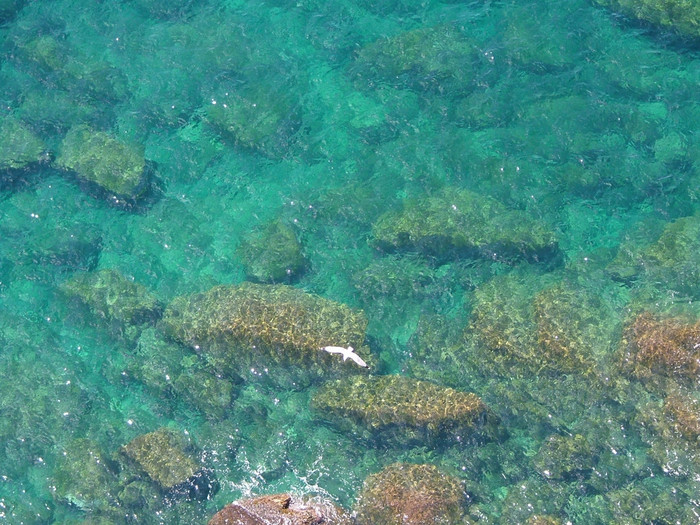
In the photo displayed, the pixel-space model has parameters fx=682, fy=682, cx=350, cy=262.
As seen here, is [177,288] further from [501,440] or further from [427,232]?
[501,440]

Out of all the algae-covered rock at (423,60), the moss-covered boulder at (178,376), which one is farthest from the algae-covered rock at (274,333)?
the algae-covered rock at (423,60)

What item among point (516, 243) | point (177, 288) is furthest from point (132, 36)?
point (516, 243)

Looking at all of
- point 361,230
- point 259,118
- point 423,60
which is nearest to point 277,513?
point 361,230

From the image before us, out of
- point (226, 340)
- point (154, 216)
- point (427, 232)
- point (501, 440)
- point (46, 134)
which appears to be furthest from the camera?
point (46, 134)

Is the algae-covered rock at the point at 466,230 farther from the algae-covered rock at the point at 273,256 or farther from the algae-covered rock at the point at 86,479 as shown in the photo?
the algae-covered rock at the point at 86,479

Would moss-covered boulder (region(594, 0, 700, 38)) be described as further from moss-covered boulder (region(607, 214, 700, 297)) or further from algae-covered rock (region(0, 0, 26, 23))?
algae-covered rock (region(0, 0, 26, 23))

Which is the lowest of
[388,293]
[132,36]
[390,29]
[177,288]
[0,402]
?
[0,402]
